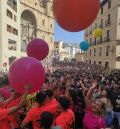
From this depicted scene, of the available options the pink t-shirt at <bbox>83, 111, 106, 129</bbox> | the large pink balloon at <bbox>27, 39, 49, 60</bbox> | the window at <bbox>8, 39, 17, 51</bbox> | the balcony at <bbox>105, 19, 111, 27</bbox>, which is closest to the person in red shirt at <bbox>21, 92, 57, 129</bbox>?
the pink t-shirt at <bbox>83, 111, 106, 129</bbox>

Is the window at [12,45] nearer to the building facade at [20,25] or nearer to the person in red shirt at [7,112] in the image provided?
the building facade at [20,25]

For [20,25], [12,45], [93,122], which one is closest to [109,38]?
[12,45]

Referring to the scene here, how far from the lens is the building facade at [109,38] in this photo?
129ft

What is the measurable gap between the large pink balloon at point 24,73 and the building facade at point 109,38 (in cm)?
3477

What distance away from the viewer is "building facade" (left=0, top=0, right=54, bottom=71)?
114 ft

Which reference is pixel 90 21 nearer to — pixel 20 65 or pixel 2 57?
pixel 20 65

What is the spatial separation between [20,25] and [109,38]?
15860mm

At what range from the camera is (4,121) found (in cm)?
454

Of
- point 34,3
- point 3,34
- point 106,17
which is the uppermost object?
point 34,3

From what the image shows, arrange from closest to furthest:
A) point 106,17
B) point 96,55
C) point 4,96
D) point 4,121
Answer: point 4,121
point 4,96
point 106,17
point 96,55

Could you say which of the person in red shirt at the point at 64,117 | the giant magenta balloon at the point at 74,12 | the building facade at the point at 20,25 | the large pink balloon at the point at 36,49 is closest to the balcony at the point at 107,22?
the building facade at the point at 20,25

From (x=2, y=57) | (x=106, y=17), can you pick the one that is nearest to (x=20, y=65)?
(x=2, y=57)

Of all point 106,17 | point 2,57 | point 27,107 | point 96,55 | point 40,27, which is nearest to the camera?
point 27,107

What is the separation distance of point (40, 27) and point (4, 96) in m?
61.3
